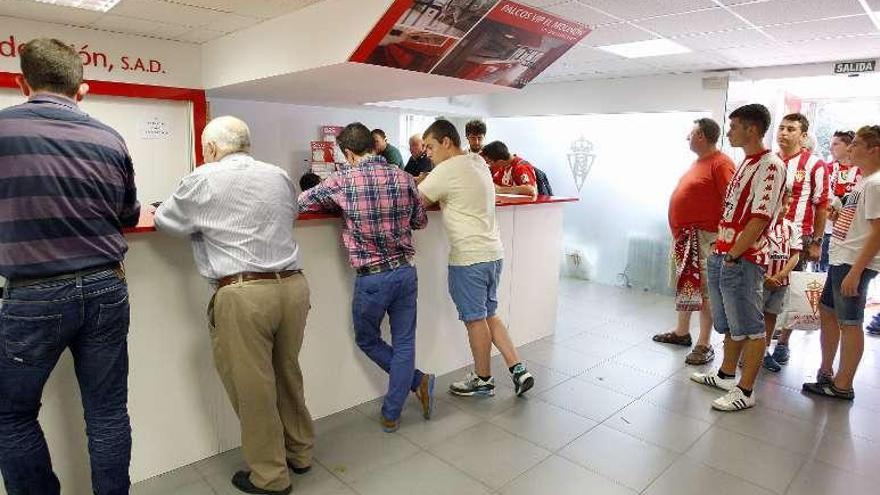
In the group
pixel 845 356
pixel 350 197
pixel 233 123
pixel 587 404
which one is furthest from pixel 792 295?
pixel 233 123

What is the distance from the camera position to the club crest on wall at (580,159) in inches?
258

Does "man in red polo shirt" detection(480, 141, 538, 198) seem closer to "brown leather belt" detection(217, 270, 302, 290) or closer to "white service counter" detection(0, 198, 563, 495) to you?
"white service counter" detection(0, 198, 563, 495)

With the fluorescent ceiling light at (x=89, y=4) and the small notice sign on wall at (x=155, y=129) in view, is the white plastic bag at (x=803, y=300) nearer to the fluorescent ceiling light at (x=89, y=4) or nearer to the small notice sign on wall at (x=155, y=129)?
the fluorescent ceiling light at (x=89, y=4)

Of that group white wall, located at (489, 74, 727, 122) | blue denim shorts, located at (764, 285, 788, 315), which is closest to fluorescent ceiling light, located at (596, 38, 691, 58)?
white wall, located at (489, 74, 727, 122)

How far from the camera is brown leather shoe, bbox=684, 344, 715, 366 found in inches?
146

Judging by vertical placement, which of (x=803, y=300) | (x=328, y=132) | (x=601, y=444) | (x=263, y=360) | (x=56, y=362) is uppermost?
(x=328, y=132)

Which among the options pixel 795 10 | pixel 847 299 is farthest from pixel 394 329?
pixel 795 10

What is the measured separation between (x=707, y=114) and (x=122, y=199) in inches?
241

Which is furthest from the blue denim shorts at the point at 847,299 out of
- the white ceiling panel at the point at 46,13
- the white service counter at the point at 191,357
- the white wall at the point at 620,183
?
the white ceiling panel at the point at 46,13

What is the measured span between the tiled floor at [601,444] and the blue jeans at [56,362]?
46 centimetres

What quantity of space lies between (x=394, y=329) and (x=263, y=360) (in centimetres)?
75

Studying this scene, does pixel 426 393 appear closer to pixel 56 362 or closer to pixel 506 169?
pixel 56 362

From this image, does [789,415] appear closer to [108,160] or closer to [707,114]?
[108,160]

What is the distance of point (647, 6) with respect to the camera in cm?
374
